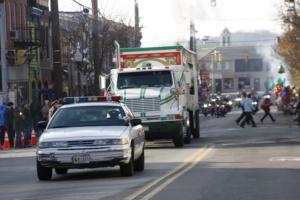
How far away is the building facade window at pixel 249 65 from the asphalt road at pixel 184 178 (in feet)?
402

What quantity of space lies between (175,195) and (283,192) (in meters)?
1.78

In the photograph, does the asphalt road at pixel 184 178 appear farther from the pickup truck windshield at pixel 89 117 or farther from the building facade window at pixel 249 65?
the building facade window at pixel 249 65

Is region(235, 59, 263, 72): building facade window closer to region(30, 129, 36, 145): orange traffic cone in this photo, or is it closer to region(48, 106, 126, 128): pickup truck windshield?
region(30, 129, 36, 145): orange traffic cone

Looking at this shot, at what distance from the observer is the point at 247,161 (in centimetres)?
2064

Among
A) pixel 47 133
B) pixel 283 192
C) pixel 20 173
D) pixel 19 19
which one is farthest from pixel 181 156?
pixel 19 19

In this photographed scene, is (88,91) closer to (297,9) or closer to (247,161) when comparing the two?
(297,9)

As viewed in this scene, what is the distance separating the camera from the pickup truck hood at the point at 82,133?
16344mm

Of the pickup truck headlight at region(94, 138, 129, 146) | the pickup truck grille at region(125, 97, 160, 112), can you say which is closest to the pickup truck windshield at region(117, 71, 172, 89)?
the pickup truck grille at region(125, 97, 160, 112)

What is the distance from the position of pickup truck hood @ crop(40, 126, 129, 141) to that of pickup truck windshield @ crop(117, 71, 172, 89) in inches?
397

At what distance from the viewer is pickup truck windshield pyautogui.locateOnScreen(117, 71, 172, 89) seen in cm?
2706

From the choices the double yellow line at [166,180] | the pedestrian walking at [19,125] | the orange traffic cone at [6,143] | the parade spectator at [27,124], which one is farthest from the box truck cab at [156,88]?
the orange traffic cone at [6,143]

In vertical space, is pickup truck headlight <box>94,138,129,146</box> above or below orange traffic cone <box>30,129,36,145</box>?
above

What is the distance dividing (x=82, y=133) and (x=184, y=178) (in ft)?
7.13

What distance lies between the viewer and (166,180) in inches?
634
